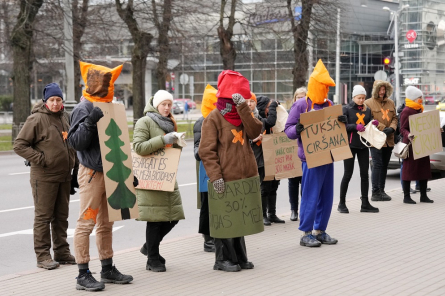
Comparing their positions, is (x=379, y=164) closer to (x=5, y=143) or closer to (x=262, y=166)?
(x=262, y=166)

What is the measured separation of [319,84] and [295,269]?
2.16 metres

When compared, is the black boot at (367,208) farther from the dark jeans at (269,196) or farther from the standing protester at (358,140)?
the dark jeans at (269,196)

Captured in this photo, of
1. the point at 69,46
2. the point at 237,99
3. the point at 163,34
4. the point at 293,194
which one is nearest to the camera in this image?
the point at 237,99

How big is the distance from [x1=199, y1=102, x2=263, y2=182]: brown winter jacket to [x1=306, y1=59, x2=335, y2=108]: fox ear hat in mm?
1514

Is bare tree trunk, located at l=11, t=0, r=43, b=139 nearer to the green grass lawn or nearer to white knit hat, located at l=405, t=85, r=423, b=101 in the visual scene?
the green grass lawn

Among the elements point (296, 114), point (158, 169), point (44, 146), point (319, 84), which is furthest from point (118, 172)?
point (319, 84)

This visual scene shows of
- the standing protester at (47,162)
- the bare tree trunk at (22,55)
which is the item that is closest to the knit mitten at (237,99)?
the standing protester at (47,162)

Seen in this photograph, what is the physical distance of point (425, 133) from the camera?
11.3 metres

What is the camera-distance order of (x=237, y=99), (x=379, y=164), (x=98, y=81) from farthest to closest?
(x=379, y=164), (x=237, y=99), (x=98, y=81)

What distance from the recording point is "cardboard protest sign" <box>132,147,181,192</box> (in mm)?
6535

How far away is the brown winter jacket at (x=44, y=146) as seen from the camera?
680cm

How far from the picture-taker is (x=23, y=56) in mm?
24484

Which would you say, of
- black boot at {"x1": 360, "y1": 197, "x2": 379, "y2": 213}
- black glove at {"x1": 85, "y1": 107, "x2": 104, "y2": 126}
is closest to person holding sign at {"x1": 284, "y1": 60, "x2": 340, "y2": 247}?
black boot at {"x1": 360, "y1": 197, "x2": 379, "y2": 213}

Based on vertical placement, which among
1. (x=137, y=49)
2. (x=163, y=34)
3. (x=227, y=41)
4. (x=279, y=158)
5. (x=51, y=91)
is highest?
(x=163, y=34)
